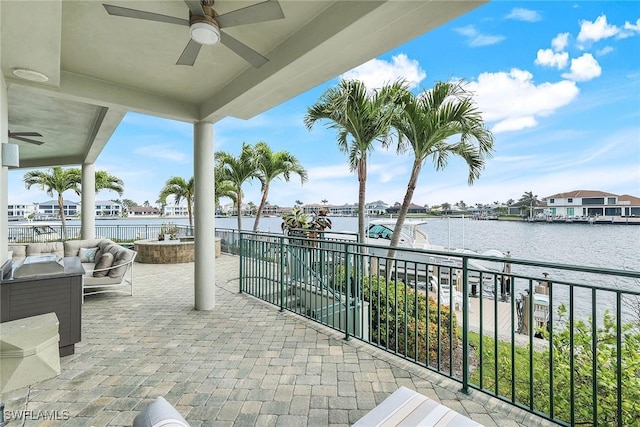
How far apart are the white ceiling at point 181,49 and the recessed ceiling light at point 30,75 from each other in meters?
0.06

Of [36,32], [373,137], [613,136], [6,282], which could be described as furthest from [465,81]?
[613,136]

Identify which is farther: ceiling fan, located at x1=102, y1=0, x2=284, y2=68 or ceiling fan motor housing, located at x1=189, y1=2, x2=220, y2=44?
ceiling fan motor housing, located at x1=189, y1=2, x2=220, y2=44

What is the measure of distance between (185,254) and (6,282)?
234 inches

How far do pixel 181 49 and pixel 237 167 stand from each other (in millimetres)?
8834

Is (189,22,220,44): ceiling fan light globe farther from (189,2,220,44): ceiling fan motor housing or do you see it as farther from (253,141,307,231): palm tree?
(253,141,307,231): palm tree

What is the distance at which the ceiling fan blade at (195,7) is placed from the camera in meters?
1.94

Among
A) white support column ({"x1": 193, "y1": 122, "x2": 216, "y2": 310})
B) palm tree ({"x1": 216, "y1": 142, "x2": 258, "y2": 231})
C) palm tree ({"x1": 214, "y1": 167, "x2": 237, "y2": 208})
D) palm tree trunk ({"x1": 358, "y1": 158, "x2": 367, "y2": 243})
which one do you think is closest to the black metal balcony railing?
white support column ({"x1": 193, "y1": 122, "x2": 216, "y2": 310})

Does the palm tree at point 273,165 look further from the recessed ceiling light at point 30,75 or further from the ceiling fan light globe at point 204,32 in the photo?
the ceiling fan light globe at point 204,32

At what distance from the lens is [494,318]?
2244 mm

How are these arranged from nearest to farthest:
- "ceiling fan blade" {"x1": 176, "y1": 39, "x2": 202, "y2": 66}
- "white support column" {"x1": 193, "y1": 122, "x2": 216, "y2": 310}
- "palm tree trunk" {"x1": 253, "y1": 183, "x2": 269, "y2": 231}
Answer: "ceiling fan blade" {"x1": 176, "y1": 39, "x2": 202, "y2": 66}
"white support column" {"x1": 193, "y1": 122, "x2": 216, "y2": 310}
"palm tree trunk" {"x1": 253, "y1": 183, "x2": 269, "y2": 231}

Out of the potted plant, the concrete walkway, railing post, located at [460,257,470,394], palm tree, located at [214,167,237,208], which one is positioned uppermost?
palm tree, located at [214,167,237,208]

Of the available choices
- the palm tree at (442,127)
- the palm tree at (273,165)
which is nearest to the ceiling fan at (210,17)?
the palm tree at (442,127)

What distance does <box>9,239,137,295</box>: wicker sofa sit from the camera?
476 centimetres

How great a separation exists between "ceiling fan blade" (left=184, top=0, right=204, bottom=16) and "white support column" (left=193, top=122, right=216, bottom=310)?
96.2 inches
